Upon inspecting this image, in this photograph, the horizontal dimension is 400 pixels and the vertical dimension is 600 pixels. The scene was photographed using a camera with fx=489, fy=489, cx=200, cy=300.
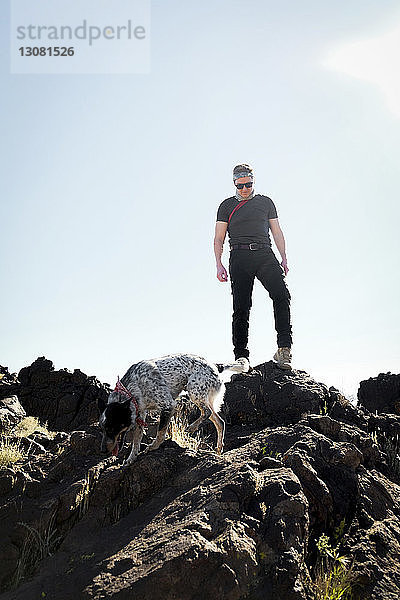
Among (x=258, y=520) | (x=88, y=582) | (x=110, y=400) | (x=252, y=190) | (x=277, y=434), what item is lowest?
(x=88, y=582)

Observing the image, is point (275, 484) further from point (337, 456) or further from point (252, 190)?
point (252, 190)

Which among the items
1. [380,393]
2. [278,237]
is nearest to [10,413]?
[278,237]

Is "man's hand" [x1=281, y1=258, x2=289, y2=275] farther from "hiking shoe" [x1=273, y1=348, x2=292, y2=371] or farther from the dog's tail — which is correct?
the dog's tail

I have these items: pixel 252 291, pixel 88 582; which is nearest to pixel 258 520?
pixel 88 582

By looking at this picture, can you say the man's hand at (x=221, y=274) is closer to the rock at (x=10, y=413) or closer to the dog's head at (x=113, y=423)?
the dog's head at (x=113, y=423)

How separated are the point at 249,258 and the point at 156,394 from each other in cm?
350

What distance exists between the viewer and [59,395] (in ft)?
46.6

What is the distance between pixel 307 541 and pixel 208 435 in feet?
10.0

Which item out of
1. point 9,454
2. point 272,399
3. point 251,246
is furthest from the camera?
point 251,246

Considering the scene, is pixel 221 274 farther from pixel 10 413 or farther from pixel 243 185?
pixel 10 413

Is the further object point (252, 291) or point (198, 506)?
point (252, 291)

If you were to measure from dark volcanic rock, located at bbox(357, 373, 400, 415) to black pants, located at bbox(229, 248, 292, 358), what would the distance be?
3.25 meters

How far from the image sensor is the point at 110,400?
212 inches

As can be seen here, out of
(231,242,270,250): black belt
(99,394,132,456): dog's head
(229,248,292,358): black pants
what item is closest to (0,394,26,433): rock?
(229,248,292,358): black pants
